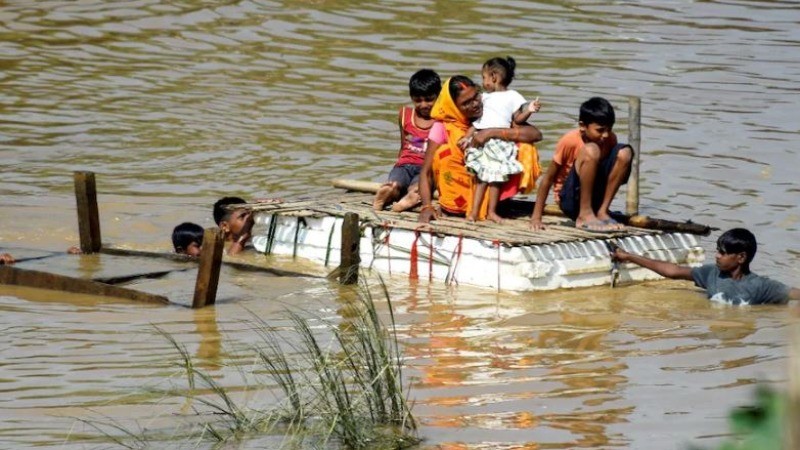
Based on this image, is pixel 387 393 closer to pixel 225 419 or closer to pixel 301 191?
pixel 225 419

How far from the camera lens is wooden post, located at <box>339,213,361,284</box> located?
26.9 feet

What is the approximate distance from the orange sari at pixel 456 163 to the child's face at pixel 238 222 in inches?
61.0

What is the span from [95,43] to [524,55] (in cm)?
561

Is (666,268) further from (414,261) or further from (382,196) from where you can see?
(382,196)

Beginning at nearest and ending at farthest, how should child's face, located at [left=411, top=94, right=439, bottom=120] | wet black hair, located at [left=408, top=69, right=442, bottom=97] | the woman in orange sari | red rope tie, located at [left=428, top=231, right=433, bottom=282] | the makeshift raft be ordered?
1. the makeshift raft
2. red rope tie, located at [left=428, top=231, right=433, bottom=282]
3. the woman in orange sari
4. wet black hair, located at [left=408, top=69, right=442, bottom=97]
5. child's face, located at [left=411, top=94, right=439, bottom=120]

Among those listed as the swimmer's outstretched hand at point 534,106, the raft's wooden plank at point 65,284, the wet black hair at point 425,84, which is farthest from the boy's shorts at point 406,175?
the raft's wooden plank at point 65,284

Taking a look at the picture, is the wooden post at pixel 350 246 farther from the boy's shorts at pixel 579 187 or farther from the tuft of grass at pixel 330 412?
the tuft of grass at pixel 330 412

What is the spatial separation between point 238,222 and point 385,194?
1156mm

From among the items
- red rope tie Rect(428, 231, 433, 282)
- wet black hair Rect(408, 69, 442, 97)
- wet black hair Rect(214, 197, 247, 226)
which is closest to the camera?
red rope tie Rect(428, 231, 433, 282)

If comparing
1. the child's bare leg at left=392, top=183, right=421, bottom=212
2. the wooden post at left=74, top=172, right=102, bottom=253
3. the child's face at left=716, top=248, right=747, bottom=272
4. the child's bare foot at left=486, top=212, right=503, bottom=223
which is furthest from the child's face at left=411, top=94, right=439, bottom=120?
the child's face at left=716, top=248, right=747, bottom=272

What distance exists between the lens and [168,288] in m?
8.81

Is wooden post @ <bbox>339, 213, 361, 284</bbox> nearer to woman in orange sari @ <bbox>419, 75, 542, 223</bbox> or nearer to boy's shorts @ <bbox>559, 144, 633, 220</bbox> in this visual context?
woman in orange sari @ <bbox>419, 75, 542, 223</bbox>

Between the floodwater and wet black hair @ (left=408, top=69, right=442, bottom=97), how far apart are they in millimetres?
1326

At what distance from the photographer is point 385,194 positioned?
963 centimetres
